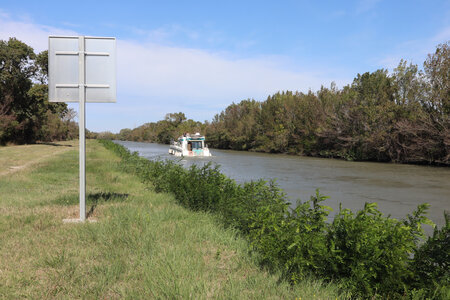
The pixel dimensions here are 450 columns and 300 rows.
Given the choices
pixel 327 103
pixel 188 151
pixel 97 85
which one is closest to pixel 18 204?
pixel 97 85

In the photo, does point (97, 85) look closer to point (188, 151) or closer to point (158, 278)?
point (158, 278)

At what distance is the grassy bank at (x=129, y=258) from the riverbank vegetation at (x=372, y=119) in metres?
31.4

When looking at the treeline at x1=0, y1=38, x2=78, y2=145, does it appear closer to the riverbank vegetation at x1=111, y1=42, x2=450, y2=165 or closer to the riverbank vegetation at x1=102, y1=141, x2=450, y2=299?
the riverbank vegetation at x1=111, y1=42, x2=450, y2=165

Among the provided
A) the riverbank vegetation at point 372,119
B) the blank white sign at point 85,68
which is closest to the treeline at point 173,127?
the riverbank vegetation at point 372,119

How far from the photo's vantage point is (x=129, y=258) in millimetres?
4266

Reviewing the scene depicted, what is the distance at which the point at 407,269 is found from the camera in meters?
3.47

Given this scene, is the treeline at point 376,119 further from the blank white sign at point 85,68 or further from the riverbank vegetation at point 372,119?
the blank white sign at point 85,68

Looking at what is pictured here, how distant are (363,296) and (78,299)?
2.85 metres

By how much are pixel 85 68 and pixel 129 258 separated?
12.1 ft

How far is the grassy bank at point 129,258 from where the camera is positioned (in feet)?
11.1

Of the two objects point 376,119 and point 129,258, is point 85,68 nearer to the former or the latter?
point 129,258

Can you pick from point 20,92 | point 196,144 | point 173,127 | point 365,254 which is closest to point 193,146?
point 196,144

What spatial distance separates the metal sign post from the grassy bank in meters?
1.00

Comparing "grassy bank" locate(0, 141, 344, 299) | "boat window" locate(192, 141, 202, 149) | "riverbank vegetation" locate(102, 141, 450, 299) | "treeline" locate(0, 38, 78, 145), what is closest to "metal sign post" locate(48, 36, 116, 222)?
"grassy bank" locate(0, 141, 344, 299)
